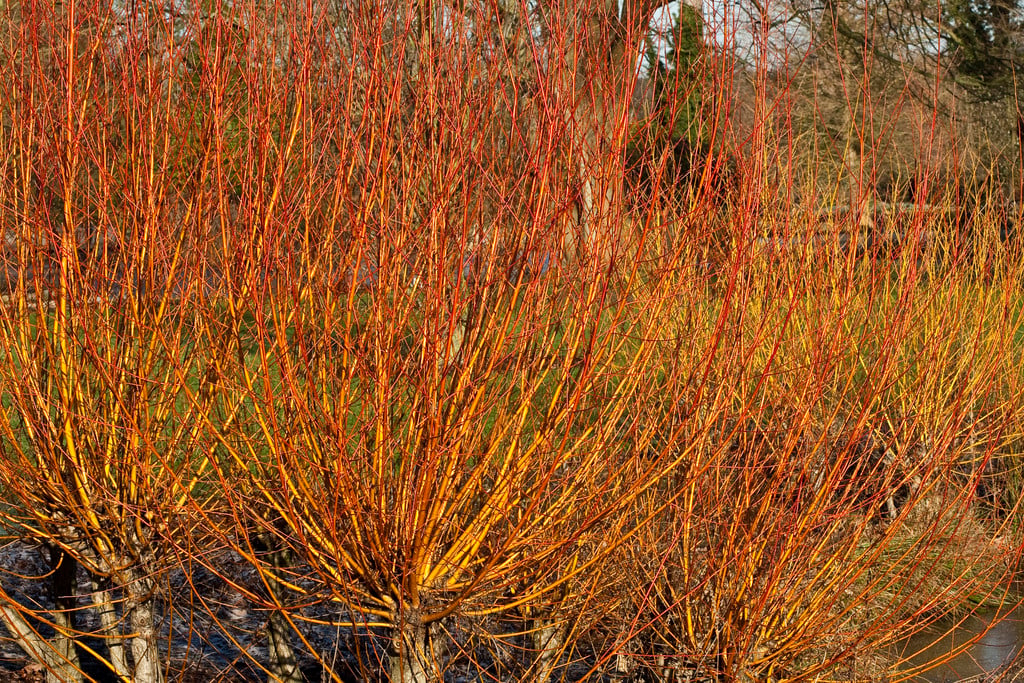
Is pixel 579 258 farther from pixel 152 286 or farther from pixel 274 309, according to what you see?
pixel 152 286

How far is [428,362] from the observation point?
2.57 metres

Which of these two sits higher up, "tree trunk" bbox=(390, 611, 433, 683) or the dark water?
"tree trunk" bbox=(390, 611, 433, 683)

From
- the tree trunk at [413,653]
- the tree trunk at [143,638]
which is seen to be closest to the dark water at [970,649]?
the tree trunk at [413,653]

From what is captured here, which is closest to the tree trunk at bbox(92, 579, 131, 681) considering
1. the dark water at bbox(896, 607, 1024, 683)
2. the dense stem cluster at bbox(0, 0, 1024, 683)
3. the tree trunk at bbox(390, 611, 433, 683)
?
the dense stem cluster at bbox(0, 0, 1024, 683)

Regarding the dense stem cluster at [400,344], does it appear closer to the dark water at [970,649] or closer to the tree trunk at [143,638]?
the tree trunk at [143,638]

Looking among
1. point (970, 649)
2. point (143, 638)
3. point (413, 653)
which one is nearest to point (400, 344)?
point (413, 653)

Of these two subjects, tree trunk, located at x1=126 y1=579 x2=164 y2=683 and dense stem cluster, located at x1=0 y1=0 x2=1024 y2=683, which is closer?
dense stem cluster, located at x1=0 y1=0 x2=1024 y2=683

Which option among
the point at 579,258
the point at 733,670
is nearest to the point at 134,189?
the point at 579,258

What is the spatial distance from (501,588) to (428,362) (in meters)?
0.86

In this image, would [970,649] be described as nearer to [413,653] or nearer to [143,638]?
[413,653]

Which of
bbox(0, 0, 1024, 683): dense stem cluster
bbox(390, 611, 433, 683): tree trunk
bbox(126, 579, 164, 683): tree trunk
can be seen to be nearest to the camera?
bbox(0, 0, 1024, 683): dense stem cluster

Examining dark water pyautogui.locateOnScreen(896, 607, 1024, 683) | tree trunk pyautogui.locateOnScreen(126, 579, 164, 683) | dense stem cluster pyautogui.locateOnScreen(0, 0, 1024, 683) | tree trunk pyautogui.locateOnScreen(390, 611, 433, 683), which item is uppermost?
dense stem cluster pyautogui.locateOnScreen(0, 0, 1024, 683)

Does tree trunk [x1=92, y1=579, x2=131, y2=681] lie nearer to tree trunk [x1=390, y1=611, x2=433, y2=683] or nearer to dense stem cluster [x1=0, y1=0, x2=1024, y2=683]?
dense stem cluster [x1=0, y1=0, x2=1024, y2=683]

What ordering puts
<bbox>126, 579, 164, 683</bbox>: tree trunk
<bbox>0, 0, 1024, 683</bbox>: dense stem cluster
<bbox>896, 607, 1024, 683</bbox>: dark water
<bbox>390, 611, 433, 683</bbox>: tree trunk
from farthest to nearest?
<bbox>896, 607, 1024, 683</bbox>: dark water → <bbox>126, 579, 164, 683</bbox>: tree trunk → <bbox>390, 611, 433, 683</bbox>: tree trunk → <bbox>0, 0, 1024, 683</bbox>: dense stem cluster
